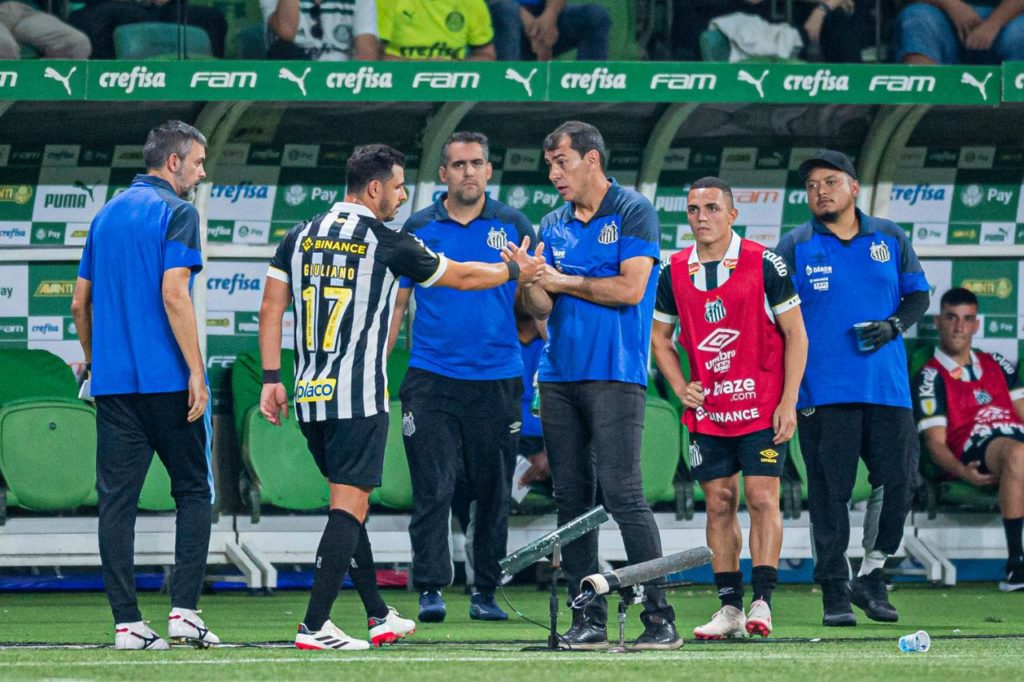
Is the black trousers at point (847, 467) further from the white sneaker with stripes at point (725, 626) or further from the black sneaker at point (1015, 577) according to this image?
the black sneaker at point (1015, 577)

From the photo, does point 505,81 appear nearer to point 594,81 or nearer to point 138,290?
point 594,81

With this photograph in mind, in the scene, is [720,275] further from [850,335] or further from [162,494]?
[162,494]

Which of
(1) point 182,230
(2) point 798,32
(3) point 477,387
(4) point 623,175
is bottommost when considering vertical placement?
Result: (3) point 477,387

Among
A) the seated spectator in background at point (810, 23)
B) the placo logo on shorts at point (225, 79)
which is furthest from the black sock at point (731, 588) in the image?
the seated spectator in background at point (810, 23)

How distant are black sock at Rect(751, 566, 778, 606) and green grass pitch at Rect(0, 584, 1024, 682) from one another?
0.70 ft

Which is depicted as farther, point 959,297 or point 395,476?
point 959,297

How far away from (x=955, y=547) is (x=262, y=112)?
15.6 ft

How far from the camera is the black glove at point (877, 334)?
8031 mm

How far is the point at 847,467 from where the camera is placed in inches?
318

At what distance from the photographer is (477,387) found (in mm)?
8188

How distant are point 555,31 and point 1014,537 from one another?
12.9 feet

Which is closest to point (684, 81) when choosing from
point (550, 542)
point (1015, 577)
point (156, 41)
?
point (156, 41)

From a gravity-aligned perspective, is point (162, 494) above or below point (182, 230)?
below

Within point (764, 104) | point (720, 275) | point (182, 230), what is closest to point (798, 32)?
point (764, 104)
